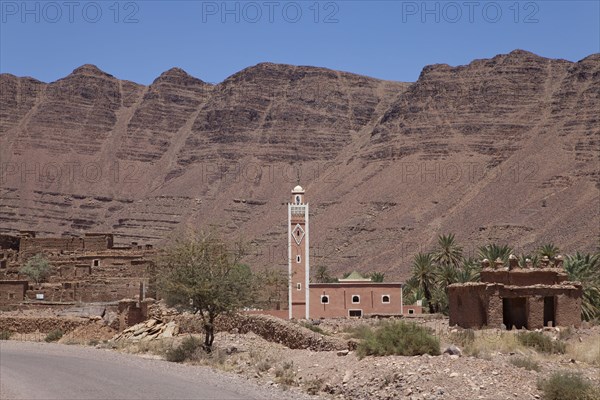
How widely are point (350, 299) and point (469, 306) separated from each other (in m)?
23.8

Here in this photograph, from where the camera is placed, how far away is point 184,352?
91.5 feet

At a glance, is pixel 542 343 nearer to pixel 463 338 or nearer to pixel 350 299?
pixel 463 338

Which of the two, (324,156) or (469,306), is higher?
(324,156)

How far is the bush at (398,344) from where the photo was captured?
24.4 m

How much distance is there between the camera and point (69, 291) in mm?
52375

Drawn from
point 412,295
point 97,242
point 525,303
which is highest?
point 97,242

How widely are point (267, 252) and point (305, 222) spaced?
50512mm

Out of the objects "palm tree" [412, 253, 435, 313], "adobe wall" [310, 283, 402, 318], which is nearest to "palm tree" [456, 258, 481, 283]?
"palm tree" [412, 253, 435, 313]

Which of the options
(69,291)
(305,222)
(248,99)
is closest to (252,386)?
(69,291)

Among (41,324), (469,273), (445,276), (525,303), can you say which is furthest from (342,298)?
(41,324)

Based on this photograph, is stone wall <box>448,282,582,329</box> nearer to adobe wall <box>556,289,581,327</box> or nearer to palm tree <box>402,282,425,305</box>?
adobe wall <box>556,289,581,327</box>

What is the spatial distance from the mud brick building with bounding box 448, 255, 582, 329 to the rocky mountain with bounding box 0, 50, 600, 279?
55.4 m

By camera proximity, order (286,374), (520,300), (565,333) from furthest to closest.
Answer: (520,300)
(565,333)
(286,374)

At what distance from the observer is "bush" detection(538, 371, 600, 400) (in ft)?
66.2
